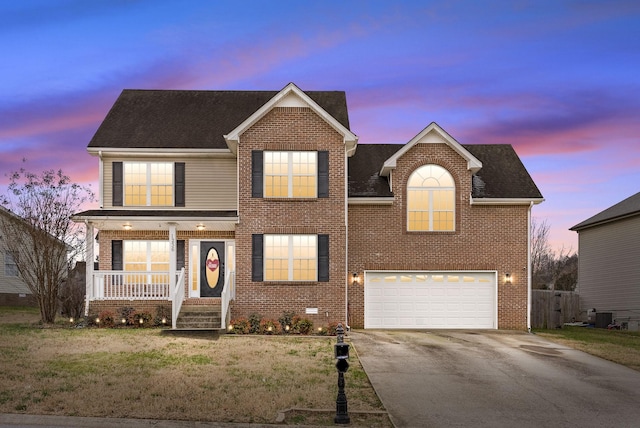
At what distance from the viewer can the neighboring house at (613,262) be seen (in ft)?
95.1

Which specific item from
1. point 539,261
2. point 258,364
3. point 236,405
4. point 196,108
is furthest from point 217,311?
point 539,261

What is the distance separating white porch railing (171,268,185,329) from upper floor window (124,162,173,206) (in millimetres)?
3365

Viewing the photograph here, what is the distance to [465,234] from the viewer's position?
77.4ft

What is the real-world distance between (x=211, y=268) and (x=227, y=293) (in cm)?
275

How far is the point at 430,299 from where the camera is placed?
77.5 feet

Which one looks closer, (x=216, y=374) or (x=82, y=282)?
(x=216, y=374)

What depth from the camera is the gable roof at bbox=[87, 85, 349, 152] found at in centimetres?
2367

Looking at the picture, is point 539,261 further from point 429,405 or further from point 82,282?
point 429,405

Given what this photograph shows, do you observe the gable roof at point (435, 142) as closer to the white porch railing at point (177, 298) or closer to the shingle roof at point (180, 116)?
the shingle roof at point (180, 116)

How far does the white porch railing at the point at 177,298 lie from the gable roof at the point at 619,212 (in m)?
19.8

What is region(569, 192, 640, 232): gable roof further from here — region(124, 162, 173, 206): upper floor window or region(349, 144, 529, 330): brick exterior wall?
region(124, 162, 173, 206): upper floor window

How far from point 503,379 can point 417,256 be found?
1020 centimetres

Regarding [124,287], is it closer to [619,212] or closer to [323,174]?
[323,174]

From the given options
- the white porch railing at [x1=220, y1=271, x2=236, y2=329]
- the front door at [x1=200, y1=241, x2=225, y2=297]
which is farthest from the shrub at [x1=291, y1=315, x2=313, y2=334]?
the front door at [x1=200, y1=241, x2=225, y2=297]
